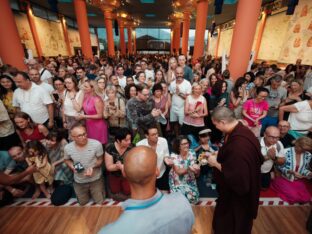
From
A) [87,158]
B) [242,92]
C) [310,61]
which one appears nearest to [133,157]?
[87,158]

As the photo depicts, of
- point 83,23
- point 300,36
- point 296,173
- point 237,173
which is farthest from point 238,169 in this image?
point 83,23

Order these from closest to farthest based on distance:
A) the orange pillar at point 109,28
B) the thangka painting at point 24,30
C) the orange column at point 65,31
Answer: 1. the thangka painting at point 24,30
2. the orange pillar at point 109,28
3. the orange column at point 65,31

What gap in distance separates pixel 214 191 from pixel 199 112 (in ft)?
5.27

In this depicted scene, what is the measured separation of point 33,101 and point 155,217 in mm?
3624

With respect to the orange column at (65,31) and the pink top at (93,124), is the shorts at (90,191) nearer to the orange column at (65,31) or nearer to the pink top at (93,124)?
the pink top at (93,124)

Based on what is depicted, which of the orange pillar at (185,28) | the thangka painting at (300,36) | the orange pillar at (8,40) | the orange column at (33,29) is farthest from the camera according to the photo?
the orange pillar at (185,28)

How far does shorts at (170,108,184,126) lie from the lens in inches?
168

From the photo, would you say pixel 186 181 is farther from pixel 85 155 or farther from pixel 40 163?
pixel 40 163

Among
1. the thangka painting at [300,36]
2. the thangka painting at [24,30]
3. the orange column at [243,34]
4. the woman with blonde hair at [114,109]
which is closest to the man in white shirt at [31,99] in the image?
the woman with blonde hair at [114,109]

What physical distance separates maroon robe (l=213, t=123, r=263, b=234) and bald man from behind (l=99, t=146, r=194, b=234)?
0.77 metres

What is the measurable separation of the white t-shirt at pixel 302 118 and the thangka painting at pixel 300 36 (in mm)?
7386

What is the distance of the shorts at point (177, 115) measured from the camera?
14.0 ft


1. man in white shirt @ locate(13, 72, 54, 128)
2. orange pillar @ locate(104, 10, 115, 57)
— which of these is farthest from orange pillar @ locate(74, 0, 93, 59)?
man in white shirt @ locate(13, 72, 54, 128)

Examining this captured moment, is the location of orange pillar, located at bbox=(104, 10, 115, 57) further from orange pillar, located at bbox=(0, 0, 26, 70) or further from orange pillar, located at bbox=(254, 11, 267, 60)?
orange pillar, located at bbox=(254, 11, 267, 60)
